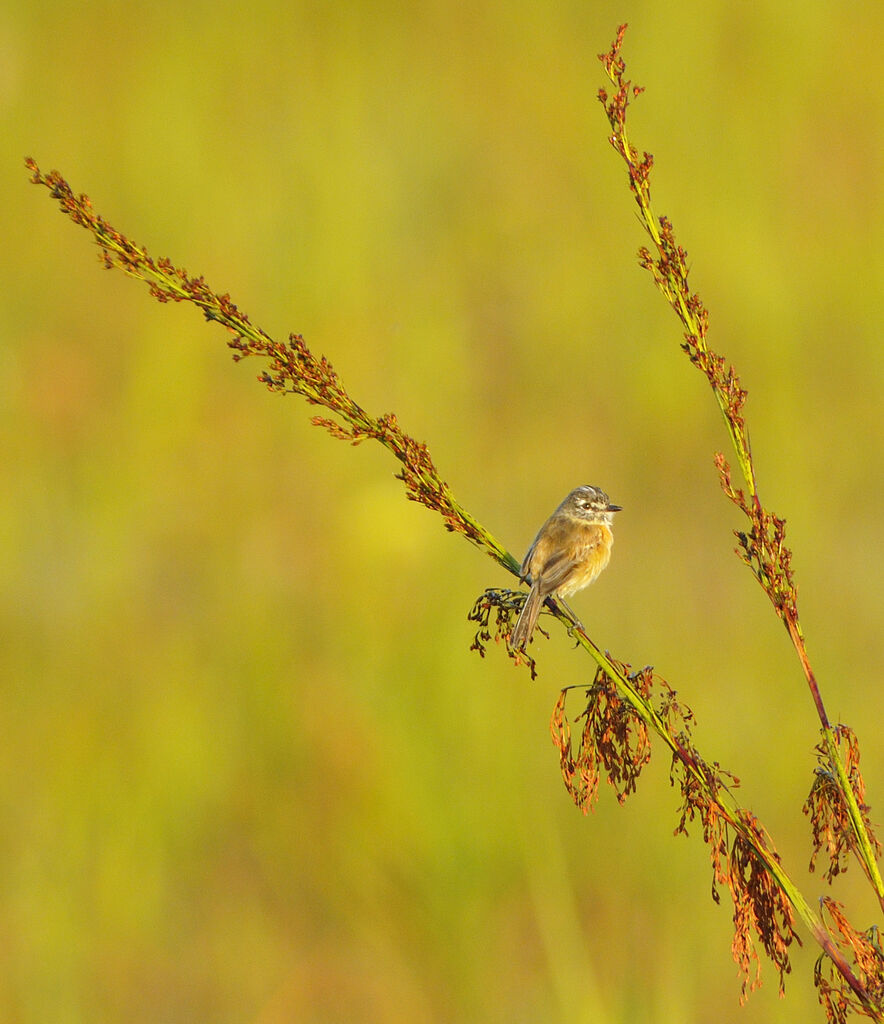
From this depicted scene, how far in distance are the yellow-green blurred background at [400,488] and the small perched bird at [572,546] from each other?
832mm

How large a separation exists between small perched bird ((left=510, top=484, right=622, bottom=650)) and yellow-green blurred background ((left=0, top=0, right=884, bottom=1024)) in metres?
0.83

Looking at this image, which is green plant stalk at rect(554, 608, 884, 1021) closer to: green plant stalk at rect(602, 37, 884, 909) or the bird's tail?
green plant stalk at rect(602, 37, 884, 909)

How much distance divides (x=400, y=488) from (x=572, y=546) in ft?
10.7

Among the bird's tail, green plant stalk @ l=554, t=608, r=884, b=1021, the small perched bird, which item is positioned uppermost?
the small perched bird

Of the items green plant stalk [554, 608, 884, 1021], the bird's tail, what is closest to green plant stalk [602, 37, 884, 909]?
green plant stalk [554, 608, 884, 1021]

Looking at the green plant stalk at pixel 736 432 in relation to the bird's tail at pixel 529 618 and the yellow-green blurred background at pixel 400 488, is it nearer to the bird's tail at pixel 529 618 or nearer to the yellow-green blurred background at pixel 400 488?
the bird's tail at pixel 529 618

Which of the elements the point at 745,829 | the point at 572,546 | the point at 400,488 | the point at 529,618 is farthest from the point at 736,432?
the point at 400,488

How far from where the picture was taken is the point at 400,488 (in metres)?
7.48

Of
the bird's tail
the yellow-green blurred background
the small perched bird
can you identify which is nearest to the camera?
the bird's tail

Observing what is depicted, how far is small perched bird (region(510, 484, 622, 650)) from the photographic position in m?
4.07

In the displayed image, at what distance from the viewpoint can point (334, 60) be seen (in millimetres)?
10797

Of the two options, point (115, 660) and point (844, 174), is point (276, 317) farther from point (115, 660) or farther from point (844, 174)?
point (844, 174)

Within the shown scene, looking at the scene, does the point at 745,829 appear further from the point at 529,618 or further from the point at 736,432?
the point at 529,618

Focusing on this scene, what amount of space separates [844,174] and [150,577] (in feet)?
17.8
